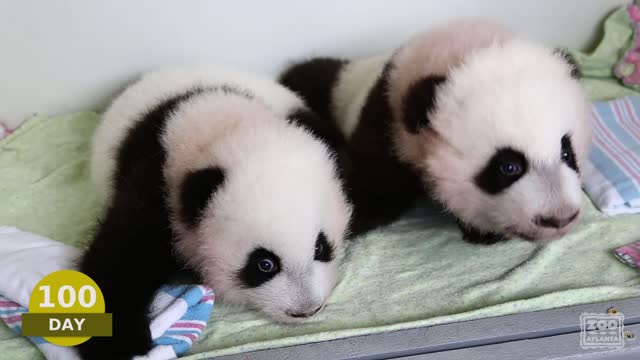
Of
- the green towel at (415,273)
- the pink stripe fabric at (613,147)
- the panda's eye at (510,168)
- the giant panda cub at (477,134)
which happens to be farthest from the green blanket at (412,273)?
the panda's eye at (510,168)

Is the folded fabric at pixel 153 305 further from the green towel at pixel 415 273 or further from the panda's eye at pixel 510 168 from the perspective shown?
the panda's eye at pixel 510 168

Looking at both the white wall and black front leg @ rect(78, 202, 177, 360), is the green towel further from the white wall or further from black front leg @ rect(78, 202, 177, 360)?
the white wall

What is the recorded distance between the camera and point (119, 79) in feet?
9.53

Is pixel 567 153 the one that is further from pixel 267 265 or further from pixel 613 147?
pixel 267 265

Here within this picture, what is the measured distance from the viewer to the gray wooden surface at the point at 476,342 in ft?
5.48

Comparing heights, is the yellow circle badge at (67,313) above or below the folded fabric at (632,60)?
below

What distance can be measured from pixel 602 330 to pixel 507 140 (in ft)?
1.88

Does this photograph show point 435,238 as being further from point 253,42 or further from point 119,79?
point 119,79

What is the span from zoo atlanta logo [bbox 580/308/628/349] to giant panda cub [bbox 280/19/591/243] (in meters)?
0.27

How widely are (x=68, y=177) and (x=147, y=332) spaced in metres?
1.16

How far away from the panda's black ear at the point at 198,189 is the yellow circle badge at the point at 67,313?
0.32 meters

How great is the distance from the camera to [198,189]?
1.70 m

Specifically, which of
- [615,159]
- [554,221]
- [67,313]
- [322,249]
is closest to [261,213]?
[322,249]

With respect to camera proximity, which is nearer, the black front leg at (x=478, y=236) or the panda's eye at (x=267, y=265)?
the panda's eye at (x=267, y=265)
